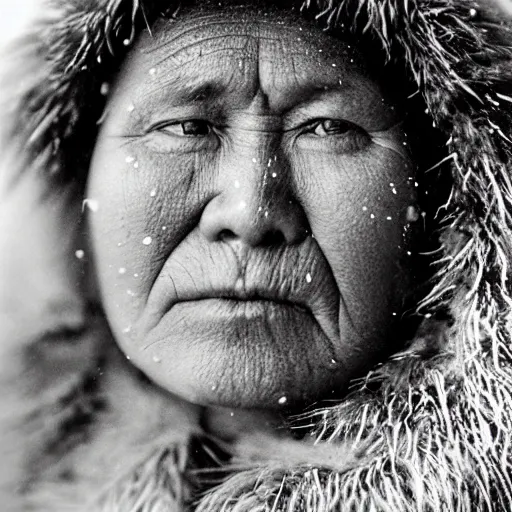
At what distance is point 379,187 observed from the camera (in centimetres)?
119

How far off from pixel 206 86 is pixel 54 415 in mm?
454

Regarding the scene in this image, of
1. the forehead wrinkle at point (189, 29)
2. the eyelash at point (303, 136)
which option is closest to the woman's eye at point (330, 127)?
the eyelash at point (303, 136)

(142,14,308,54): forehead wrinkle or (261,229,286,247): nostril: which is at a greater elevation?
(142,14,308,54): forehead wrinkle

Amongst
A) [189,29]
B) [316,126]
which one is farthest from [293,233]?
[189,29]

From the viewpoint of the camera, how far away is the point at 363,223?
1188 mm

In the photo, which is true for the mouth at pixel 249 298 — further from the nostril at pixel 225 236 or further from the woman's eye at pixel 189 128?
the woman's eye at pixel 189 128

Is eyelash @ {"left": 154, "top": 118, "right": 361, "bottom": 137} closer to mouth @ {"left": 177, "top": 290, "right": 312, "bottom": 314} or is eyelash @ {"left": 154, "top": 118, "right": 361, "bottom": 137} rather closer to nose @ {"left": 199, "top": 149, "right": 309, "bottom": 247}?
nose @ {"left": 199, "top": 149, "right": 309, "bottom": 247}

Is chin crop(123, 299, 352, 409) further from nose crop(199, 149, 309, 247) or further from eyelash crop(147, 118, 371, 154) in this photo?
eyelash crop(147, 118, 371, 154)

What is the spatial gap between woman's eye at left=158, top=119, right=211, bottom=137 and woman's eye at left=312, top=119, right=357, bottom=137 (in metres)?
0.13

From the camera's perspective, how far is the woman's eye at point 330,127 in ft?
3.94

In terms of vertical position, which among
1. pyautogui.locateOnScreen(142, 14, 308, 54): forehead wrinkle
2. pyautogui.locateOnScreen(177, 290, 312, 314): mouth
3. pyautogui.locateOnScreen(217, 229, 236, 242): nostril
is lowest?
pyautogui.locateOnScreen(177, 290, 312, 314): mouth

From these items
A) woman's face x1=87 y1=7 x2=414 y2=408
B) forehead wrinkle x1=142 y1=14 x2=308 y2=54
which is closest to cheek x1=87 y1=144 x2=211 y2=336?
woman's face x1=87 y1=7 x2=414 y2=408

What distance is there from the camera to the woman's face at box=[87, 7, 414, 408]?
118 cm

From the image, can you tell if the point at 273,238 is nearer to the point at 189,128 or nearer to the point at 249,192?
the point at 249,192
